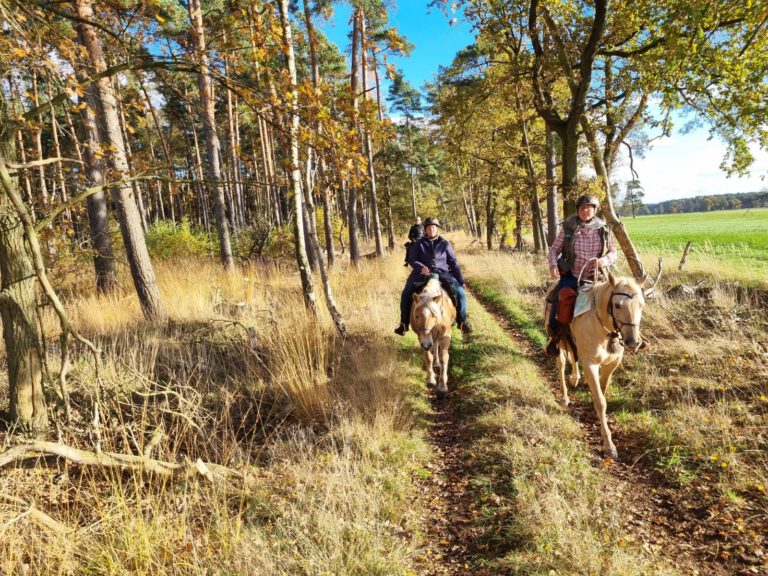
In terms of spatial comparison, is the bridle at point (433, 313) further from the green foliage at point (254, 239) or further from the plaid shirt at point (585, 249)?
the green foliage at point (254, 239)

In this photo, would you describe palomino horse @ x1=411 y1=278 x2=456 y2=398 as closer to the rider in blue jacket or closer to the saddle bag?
the rider in blue jacket

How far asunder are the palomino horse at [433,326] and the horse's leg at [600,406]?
81.0 inches

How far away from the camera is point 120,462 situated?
3121mm

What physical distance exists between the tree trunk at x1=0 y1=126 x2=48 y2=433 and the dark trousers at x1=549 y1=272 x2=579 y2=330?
5969 mm

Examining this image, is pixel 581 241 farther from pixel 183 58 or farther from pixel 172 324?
pixel 172 324

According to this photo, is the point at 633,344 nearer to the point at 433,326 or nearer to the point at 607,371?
the point at 607,371

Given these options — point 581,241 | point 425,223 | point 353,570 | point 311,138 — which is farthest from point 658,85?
point 353,570

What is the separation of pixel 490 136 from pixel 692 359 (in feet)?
39.4

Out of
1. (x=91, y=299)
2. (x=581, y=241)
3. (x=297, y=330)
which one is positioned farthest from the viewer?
(x=91, y=299)

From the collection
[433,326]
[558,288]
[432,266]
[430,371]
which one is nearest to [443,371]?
[430,371]

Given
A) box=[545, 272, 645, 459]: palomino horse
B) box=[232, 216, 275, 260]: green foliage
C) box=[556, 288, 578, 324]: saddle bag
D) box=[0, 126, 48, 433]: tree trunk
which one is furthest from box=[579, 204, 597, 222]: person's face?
box=[232, 216, 275, 260]: green foliage

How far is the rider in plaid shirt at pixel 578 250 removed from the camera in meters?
5.18

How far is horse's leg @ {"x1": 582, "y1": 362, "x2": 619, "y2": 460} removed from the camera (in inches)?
161

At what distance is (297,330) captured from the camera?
6.07 meters
